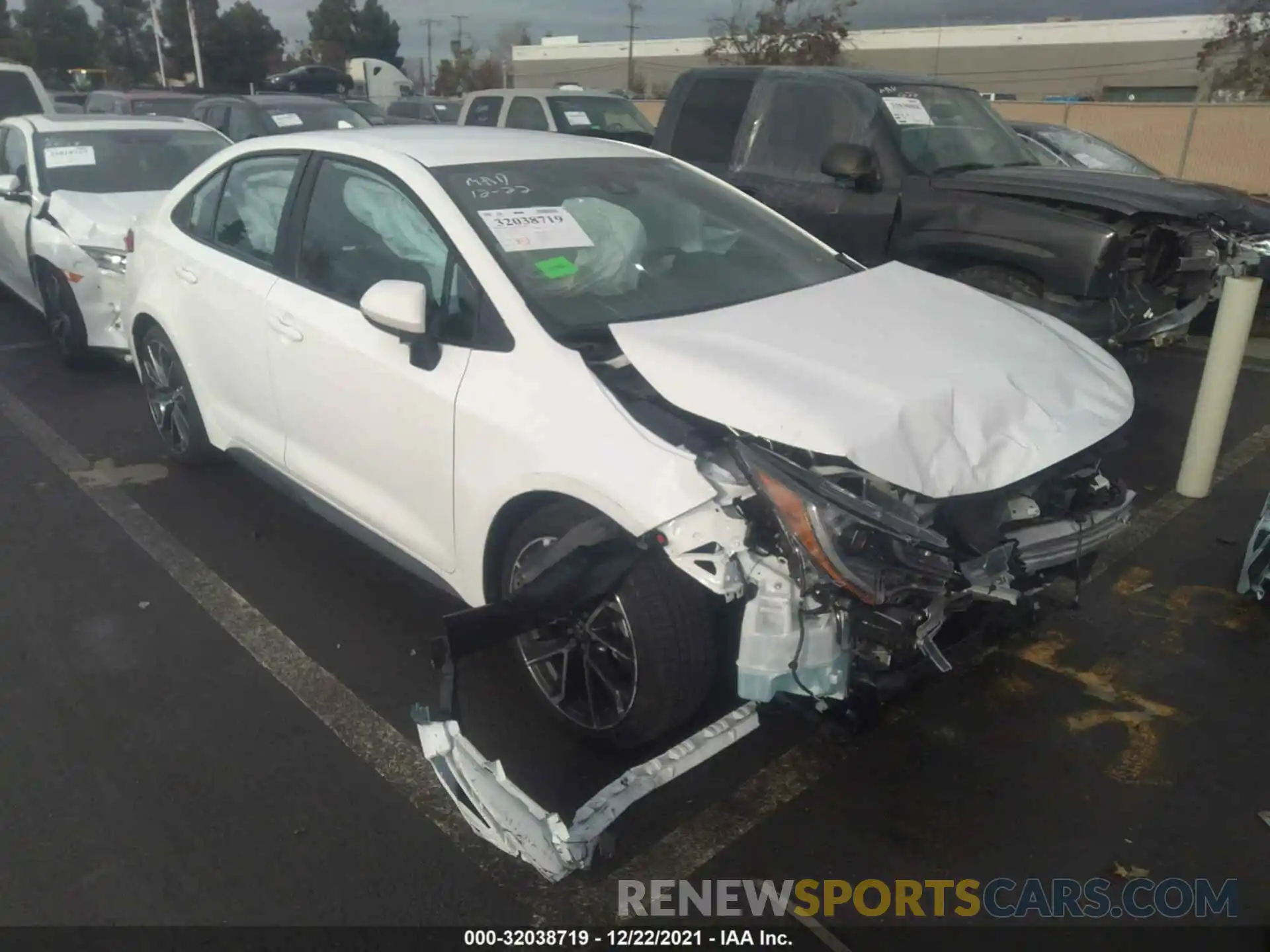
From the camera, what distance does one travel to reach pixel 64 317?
6.69m

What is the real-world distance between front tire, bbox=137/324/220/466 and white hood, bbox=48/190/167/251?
1448 millimetres

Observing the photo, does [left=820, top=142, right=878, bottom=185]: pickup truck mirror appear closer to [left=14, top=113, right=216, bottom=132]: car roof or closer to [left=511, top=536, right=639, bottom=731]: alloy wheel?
[left=511, top=536, right=639, bottom=731]: alloy wheel

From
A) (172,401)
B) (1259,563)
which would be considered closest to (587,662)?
(1259,563)

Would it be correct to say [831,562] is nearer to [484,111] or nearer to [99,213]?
[99,213]

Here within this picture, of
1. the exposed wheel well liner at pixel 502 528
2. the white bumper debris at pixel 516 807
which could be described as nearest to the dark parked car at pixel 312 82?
the exposed wheel well liner at pixel 502 528

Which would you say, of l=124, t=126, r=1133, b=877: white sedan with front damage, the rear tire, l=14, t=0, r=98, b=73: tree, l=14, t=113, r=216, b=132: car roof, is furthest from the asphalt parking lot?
l=14, t=0, r=98, b=73: tree

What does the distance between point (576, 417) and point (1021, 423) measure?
127 cm

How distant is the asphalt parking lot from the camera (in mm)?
2623

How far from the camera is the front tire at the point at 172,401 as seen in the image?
15.6ft

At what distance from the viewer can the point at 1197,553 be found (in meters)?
4.46

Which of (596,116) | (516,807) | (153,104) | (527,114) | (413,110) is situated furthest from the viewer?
(413,110)

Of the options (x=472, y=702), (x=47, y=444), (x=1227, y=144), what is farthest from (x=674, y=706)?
(x=1227, y=144)

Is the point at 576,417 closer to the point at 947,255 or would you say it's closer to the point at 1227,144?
the point at 947,255

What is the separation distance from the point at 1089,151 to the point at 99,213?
29.4 feet
